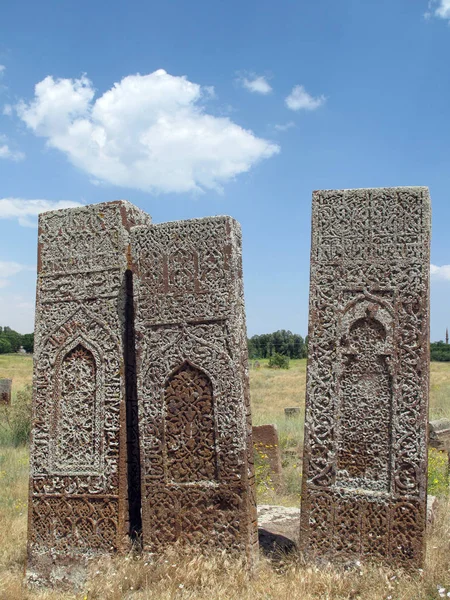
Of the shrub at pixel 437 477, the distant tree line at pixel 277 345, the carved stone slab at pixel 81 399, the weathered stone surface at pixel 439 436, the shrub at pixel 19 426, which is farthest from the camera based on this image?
the distant tree line at pixel 277 345

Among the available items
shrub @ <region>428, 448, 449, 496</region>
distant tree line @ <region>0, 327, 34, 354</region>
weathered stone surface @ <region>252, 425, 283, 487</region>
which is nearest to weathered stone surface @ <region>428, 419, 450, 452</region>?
shrub @ <region>428, 448, 449, 496</region>

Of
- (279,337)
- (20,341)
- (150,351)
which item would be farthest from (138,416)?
(20,341)

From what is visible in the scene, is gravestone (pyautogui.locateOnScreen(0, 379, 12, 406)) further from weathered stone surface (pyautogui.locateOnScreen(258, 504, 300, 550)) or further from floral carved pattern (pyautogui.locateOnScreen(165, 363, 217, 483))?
floral carved pattern (pyautogui.locateOnScreen(165, 363, 217, 483))

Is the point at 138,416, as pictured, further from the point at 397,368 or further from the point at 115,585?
the point at 397,368

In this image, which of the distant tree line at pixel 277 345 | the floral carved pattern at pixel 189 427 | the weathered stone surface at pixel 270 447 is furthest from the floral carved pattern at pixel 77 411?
the distant tree line at pixel 277 345

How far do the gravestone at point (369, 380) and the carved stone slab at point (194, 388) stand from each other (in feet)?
1.79

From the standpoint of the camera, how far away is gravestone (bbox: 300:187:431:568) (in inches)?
179

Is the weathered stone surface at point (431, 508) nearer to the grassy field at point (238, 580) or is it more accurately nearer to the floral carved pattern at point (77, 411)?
the grassy field at point (238, 580)

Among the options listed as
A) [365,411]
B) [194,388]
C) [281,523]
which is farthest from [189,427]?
[281,523]

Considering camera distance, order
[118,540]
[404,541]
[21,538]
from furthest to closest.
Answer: [21,538], [118,540], [404,541]

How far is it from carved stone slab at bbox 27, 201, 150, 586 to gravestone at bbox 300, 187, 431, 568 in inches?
59.9

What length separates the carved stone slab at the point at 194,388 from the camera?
4.66 meters

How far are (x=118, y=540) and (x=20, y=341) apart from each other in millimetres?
59859

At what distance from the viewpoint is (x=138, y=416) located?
16.3ft
